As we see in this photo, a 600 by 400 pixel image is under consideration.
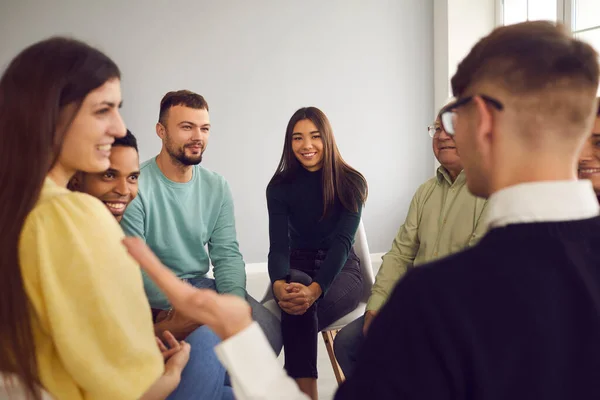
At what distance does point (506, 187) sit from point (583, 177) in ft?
3.33

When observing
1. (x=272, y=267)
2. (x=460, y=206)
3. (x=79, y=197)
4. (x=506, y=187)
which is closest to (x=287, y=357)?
(x=272, y=267)

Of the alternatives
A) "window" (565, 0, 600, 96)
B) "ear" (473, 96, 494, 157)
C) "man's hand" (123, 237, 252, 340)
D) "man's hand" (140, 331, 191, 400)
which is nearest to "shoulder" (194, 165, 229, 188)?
"man's hand" (140, 331, 191, 400)

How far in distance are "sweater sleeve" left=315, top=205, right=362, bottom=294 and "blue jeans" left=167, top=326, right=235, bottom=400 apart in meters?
0.88

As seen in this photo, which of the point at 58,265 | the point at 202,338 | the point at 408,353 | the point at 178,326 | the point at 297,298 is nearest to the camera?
the point at 408,353

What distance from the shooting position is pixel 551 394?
0.68m

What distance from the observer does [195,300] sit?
86cm

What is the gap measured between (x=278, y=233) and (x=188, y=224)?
18.4 inches

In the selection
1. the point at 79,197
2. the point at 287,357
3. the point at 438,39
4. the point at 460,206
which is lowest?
the point at 287,357

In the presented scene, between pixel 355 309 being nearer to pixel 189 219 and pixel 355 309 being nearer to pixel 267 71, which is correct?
pixel 189 219

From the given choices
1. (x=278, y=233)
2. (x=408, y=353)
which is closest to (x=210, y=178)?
(x=278, y=233)

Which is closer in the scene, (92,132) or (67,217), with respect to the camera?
(67,217)

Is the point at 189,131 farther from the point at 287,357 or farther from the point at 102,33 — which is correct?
the point at 102,33

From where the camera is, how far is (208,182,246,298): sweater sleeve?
7.60ft

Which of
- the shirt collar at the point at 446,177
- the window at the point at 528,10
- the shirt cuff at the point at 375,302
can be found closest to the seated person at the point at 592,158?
the shirt collar at the point at 446,177
